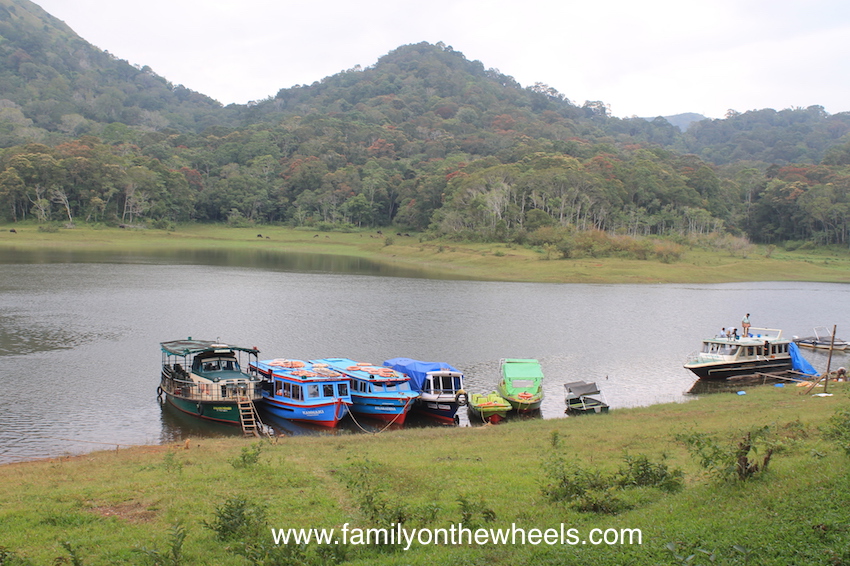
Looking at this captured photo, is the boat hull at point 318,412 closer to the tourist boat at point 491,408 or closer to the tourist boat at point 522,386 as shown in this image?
the tourist boat at point 491,408

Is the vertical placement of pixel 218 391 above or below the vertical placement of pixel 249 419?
above

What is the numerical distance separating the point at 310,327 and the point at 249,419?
61.0ft

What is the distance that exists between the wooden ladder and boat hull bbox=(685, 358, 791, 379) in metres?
23.2

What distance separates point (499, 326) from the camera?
A: 155ft

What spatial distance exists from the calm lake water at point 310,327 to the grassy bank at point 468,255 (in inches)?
285

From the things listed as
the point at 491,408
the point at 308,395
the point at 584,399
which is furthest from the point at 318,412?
the point at 584,399

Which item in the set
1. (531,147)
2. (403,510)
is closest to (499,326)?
(403,510)

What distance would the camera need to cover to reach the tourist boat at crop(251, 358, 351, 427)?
26297 mm

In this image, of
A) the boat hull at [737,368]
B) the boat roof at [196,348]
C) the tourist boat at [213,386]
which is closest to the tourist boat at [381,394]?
the tourist boat at [213,386]

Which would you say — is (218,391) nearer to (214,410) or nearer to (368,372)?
(214,410)

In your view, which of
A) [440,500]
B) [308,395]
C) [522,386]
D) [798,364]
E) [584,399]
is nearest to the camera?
[440,500]

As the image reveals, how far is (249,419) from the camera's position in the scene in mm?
26094

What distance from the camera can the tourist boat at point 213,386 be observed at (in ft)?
87.2

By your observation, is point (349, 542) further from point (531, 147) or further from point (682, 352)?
point (531, 147)
